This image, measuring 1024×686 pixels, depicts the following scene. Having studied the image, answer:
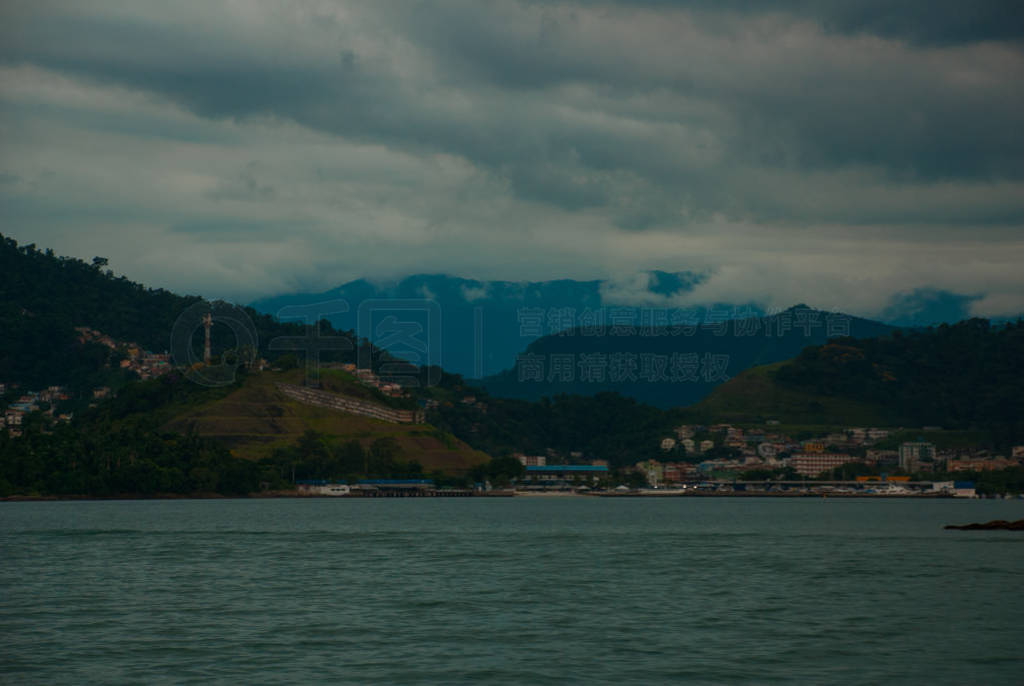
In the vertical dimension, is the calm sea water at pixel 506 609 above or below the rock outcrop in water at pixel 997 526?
above

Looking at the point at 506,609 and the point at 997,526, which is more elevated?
the point at 506,609

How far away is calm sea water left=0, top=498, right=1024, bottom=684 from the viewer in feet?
133

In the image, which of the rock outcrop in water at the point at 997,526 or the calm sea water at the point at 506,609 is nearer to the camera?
the calm sea water at the point at 506,609

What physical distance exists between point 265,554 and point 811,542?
47.0 metres

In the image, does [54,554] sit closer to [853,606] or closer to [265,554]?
[265,554]

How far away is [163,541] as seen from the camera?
99.2m

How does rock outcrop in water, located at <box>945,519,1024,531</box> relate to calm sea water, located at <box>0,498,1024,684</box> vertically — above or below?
below

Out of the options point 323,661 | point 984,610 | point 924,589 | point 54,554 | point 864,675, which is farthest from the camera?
point 54,554

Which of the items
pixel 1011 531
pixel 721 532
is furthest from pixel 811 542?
pixel 1011 531

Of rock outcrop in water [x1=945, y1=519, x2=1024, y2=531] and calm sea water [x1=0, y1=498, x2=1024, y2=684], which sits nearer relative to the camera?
calm sea water [x1=0, y1=498, x2=1024, y2=684]

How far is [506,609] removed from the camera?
56.7m

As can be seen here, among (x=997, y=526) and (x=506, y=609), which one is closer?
(x=506, y=609)

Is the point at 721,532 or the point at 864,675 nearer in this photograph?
the point at 864,675

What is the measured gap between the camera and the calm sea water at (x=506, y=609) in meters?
40.6
